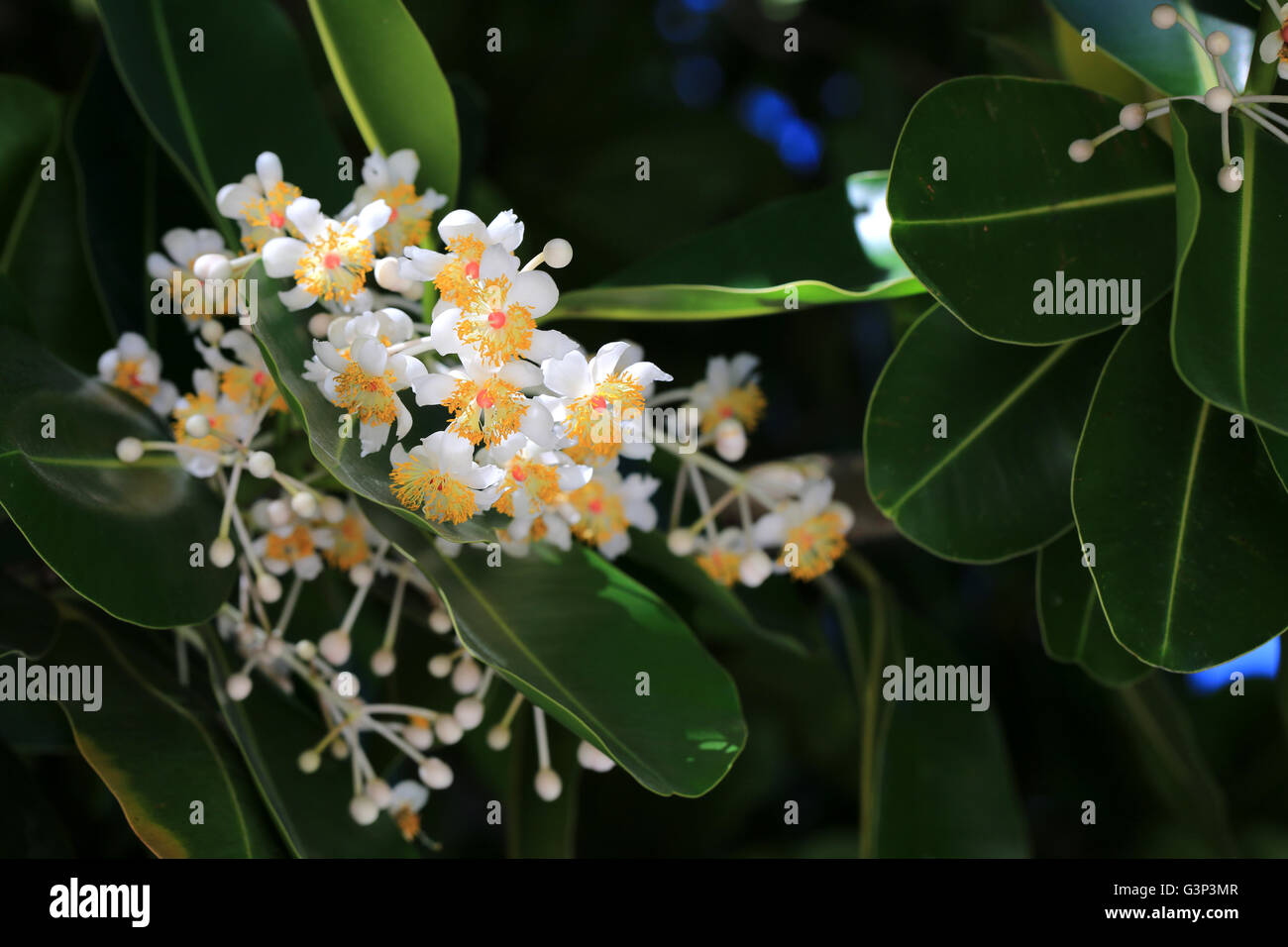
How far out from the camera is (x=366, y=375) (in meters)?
1.03

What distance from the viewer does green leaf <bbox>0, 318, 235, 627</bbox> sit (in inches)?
42.9

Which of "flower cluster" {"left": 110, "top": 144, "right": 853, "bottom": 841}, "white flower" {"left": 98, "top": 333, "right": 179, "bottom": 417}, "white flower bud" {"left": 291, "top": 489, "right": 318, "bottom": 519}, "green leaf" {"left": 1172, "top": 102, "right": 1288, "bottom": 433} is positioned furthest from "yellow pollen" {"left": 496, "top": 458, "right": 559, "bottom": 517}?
"green leaf" {"left": 1172, "top": 102, "right": 1288, "bottom": 433}

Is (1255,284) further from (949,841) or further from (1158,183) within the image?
(949,841)

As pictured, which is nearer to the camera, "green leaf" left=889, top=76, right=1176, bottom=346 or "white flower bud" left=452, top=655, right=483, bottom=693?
"green leaf" left=889, top=76, right=1176, bottom=346

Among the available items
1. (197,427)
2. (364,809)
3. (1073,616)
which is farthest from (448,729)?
(1073,616)

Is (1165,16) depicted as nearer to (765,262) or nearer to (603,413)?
(765,262)

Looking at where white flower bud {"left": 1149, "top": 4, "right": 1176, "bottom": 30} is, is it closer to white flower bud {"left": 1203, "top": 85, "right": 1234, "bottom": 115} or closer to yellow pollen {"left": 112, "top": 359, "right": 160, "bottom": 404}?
white flower bud {"left": 1203, "top": 85, "right": 1234, "bottom": 115}

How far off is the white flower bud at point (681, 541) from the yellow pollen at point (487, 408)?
0.42m

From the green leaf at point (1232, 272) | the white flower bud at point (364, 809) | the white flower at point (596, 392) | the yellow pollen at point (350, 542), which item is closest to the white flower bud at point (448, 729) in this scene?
the white flower bud at point (364, 809)

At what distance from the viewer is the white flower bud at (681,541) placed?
1396 millimetres

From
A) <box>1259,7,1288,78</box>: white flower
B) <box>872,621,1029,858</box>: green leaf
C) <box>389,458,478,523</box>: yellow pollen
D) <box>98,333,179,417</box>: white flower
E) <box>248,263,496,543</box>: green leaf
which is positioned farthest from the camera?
<box>872,621,1029,858</box>: green leaf

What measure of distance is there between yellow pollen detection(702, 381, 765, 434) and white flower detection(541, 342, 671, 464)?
0.37 metres

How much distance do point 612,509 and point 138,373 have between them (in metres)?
0.64

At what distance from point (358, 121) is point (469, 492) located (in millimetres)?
524
